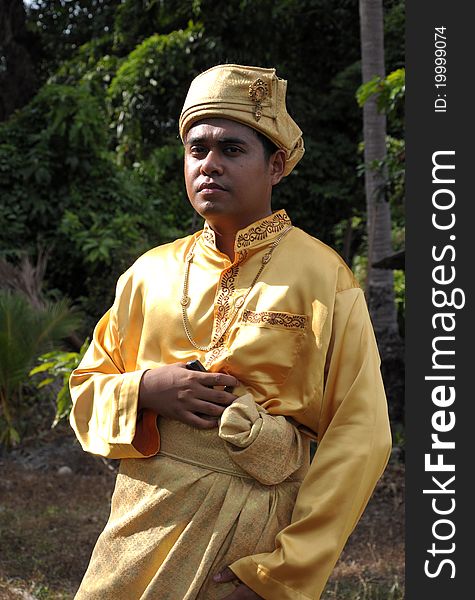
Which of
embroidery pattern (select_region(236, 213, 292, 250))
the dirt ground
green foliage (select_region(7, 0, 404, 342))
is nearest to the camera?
embroidery pattern (select_region(236, 213, 292, 250))

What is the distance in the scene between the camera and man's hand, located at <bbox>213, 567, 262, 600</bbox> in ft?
7.39

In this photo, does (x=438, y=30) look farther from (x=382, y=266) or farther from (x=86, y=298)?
(x=86, y=298)

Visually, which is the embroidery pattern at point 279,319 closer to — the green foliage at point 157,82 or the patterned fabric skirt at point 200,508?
the patterned fabric skirt at point 200,508

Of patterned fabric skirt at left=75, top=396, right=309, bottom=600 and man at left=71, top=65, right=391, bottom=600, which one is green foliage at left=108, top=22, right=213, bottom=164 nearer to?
man at left=71, top=65, right=391, bottom=600

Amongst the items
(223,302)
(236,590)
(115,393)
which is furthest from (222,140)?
(236,590)

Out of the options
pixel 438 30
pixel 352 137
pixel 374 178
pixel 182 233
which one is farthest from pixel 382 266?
pixel 352 137

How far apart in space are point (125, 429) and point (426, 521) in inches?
55.6

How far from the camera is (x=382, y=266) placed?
755 cm

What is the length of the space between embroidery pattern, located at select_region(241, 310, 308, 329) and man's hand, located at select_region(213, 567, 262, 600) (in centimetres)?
59

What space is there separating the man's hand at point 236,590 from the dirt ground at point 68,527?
265cm

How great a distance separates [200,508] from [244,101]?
39.5 inches

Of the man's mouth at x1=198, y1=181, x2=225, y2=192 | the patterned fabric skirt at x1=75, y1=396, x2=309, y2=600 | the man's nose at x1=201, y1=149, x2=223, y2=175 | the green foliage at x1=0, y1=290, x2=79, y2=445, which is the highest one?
the green foliage at x1=0, y1=290, x2=79, y2=445

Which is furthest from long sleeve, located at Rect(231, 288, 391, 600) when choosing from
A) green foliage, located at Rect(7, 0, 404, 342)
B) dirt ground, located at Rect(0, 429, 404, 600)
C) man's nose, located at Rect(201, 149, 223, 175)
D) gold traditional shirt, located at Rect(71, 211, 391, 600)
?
green foliage, located at Rect(7, 0, 404, 342)

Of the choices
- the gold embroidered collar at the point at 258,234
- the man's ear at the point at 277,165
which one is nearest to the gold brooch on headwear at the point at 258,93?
the man's ear at the point at 277,165
